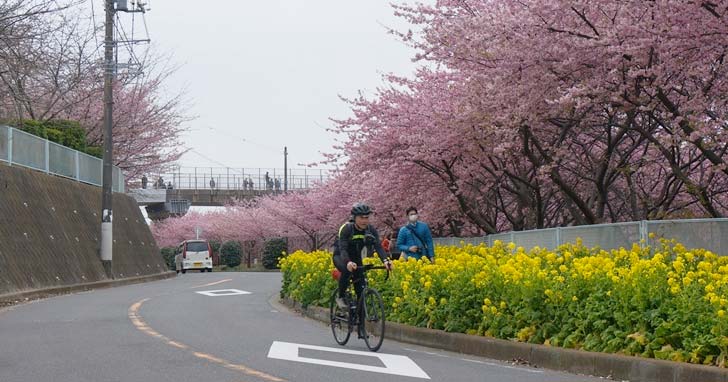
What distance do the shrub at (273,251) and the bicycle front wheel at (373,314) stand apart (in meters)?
53.6

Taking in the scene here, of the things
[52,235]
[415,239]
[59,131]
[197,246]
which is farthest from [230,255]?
[415,239]

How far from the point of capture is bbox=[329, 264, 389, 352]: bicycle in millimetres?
11289

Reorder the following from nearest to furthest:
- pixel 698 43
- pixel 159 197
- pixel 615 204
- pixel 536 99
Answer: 1. pixel 698 43
2. pixel 536 99
3. pixel 615 204
4. pixel 159 197

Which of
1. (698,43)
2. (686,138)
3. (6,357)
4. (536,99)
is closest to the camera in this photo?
(6,357)

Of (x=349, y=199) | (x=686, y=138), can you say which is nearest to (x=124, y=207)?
(x=349, y=199)

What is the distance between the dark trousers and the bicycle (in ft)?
0.18

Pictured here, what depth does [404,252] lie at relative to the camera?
51.0 ft

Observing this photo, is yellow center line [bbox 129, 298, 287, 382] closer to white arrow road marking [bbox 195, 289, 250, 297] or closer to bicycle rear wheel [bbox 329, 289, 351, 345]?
bicycle rear wheel [bbox 329, 289, 351, 345]

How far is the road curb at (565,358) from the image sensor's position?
808 cm

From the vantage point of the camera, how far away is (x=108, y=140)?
3216cm

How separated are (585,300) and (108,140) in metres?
25.0

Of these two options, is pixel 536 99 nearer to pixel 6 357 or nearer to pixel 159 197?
pixel 6 357

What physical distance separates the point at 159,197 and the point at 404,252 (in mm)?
66126

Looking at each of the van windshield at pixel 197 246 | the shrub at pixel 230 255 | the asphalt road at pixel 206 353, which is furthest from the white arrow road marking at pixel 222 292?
the shrub at pixel 230 255
